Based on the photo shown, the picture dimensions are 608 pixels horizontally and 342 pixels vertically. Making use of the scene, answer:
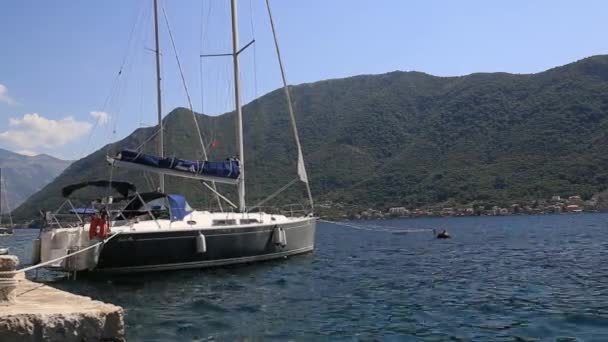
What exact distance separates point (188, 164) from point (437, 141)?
342 feet

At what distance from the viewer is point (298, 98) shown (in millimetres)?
159125

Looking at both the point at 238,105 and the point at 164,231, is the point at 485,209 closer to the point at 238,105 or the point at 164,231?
the point at 238,105

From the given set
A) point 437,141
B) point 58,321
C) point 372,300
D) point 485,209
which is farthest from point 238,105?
point 437,141

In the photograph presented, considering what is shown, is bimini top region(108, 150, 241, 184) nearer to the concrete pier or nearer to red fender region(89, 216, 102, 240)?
red fender region(89, 216, 102, 240)

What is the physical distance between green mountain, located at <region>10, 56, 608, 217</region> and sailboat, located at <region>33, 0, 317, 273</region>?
54917mm

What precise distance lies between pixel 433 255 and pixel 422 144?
98.8 metres

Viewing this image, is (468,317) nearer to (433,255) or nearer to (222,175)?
(222,175)

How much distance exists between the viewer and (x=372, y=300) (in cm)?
1262

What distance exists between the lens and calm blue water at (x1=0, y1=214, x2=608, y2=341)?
951 cm

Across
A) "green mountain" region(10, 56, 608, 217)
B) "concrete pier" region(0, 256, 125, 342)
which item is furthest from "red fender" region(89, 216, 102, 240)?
"green mountain" region(10, 56, 608, 217)

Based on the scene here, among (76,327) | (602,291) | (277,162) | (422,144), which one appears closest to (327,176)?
(277,162)

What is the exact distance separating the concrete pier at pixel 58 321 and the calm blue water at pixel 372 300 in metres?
3.15

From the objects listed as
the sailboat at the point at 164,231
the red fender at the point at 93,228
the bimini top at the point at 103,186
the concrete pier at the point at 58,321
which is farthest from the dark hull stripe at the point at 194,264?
the concrete pier at the point at 58,321

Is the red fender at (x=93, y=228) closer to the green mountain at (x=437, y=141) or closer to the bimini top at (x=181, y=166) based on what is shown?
the bimini top at (x=181, y=166)
